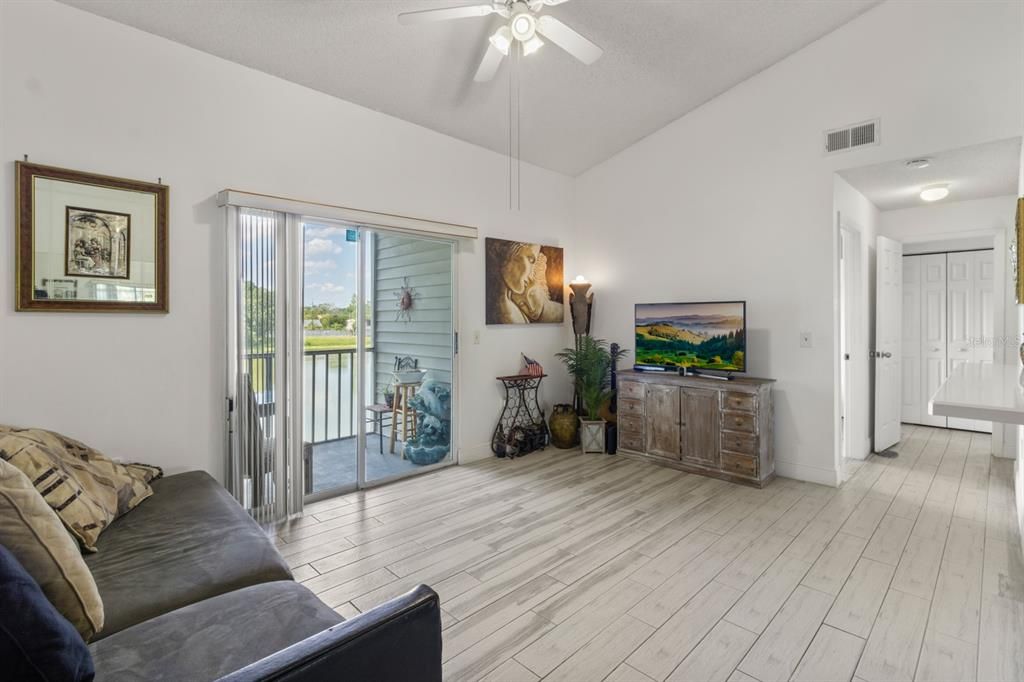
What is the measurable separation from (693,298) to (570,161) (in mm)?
1921

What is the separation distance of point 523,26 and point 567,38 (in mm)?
271

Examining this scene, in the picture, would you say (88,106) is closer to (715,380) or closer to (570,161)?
(570,161)

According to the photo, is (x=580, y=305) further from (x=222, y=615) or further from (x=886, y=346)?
(x=222, y=615)

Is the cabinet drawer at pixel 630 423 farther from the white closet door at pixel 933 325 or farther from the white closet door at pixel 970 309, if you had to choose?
the white closet door at pixel 970 309

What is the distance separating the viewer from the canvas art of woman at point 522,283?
14.9 ft

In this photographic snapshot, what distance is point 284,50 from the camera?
2965mm

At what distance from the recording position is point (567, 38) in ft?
8.29

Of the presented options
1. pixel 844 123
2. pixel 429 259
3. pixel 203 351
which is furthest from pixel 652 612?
pixel 844 123

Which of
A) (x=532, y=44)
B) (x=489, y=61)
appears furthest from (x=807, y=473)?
(x=489, y=61)

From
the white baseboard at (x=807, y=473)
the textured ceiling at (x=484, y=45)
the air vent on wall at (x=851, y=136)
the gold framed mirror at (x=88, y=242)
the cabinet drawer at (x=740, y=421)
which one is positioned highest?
the textured ceiling at (x=484, y=45)

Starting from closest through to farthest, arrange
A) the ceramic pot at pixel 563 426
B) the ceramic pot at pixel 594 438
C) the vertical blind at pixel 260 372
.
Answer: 1. the vertical blind at pixel 260 372
2. the ceramic pot at pixel 594 438
3. the ceramic pot at pixel 563 426

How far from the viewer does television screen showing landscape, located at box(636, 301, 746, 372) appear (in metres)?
3.95

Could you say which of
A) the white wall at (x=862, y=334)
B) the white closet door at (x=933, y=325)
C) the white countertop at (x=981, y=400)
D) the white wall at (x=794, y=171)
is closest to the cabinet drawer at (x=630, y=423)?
the white wall at (x=794, y=171)

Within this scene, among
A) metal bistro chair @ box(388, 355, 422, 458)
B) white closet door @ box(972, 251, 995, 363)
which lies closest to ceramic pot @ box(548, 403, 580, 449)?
metal bistro chair @ box(388, 355, 422, 458)
